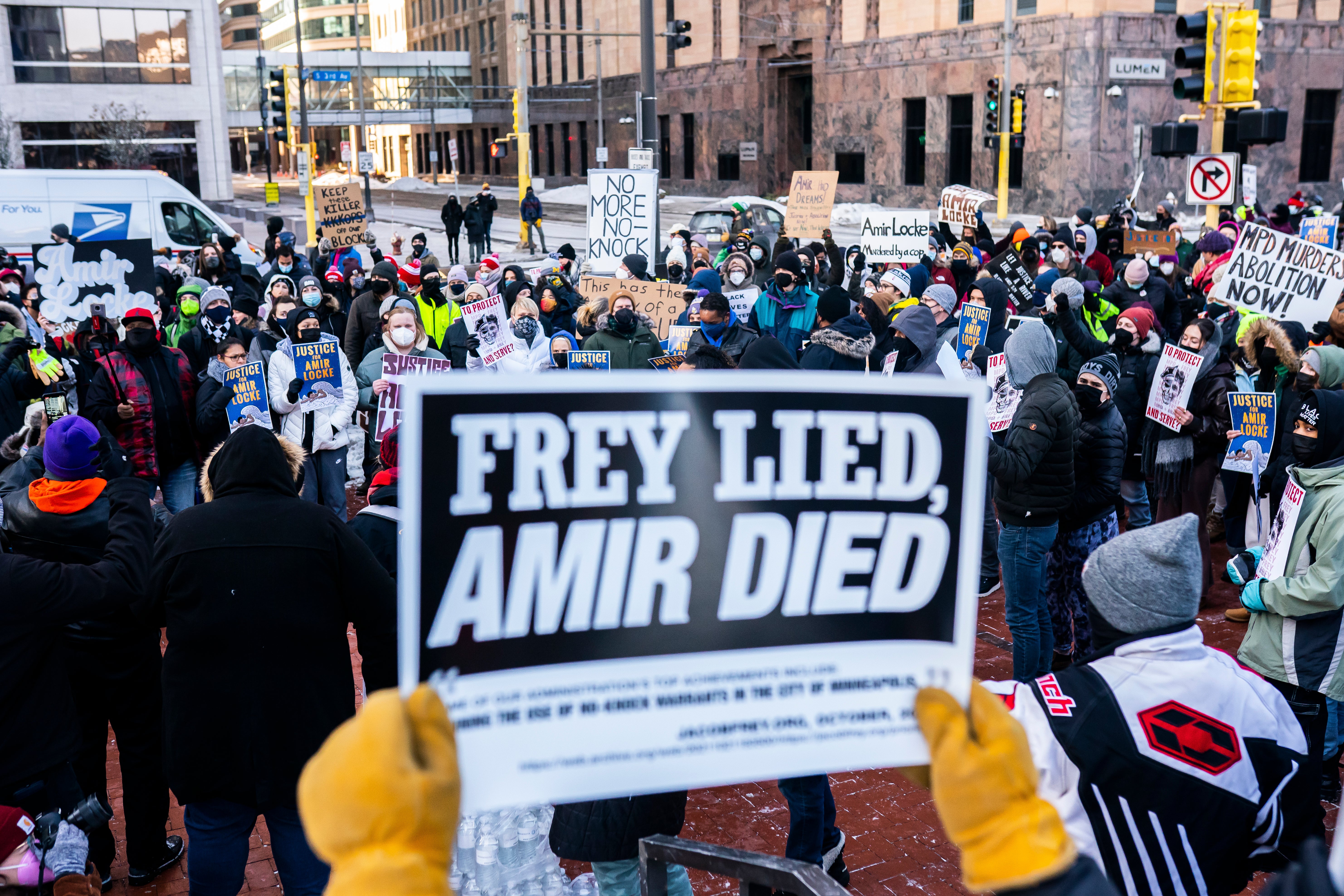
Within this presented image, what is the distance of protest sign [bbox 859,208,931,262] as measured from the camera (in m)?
12.9

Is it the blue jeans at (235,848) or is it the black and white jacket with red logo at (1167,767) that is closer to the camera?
the black and white jacket with red logo at (1167,767)

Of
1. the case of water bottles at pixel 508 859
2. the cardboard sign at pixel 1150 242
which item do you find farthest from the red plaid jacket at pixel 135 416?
the cardboard sign at pixel 1150 242

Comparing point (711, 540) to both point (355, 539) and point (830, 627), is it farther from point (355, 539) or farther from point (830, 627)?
point (355, 539)

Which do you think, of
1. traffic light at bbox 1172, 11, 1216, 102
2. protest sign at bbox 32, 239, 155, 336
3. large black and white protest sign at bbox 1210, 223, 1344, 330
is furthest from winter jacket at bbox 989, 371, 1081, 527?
traffic light at bbox 1172, 11, 1216, 102

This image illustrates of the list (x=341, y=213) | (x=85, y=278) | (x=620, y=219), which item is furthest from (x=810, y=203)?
(x=85, y=278)

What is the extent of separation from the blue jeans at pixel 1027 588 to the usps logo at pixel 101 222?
18616mm

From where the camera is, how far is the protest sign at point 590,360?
8656mm

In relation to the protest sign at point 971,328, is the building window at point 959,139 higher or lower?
higher

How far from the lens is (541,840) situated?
4.31 metres

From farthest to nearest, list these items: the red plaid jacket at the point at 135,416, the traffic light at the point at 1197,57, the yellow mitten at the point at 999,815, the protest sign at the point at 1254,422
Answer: the traffic light at the point at 1197,57 < the red plaid jacket at the point at 135,416 < the protest sign at the point at 1254,422 < the yellow mitten at the point at 999,815

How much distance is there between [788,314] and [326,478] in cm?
462

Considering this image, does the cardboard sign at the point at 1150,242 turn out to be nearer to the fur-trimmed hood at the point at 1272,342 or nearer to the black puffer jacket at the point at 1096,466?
the fur-trimmed hood at the point at 1272,342

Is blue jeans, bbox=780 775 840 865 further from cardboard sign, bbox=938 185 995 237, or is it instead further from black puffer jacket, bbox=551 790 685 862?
cardboard sign, bbox=938 185 995 237

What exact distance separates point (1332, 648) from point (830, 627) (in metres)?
3.48
